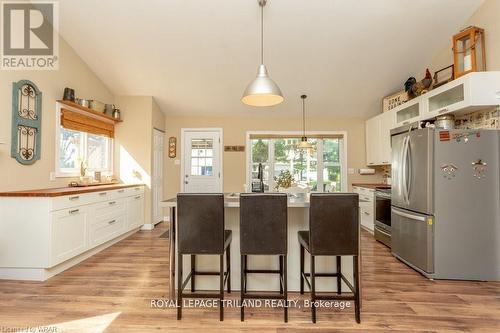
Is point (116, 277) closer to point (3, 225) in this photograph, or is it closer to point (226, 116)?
point (3, 225)

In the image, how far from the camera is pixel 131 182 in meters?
4.95

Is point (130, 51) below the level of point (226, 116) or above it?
above

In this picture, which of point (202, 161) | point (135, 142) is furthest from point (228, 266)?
point (202, 161)

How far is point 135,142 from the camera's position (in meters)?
4.97

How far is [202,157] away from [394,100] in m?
3.97

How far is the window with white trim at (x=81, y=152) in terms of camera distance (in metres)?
3.78

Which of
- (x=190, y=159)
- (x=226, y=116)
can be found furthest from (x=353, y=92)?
(x=190, y=159)

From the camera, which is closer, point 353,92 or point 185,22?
point 185,22

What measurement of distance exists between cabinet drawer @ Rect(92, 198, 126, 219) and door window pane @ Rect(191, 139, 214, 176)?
1921 mm

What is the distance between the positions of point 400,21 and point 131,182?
5.03 metres

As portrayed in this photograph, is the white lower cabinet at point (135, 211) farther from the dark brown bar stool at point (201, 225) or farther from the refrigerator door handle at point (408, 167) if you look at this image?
the refrigerator door handle at point (408, 167)

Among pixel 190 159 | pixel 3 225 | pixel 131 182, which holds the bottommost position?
pixel 3 225

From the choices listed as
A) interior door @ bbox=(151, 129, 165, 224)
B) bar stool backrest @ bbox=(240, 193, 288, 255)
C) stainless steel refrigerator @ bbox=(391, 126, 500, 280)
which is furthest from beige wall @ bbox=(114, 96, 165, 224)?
stainless steel refrigerator @ bbox=(391, 126, 500, 280)

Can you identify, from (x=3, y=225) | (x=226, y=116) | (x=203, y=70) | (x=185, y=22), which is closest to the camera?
(x=3, y=225)
